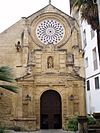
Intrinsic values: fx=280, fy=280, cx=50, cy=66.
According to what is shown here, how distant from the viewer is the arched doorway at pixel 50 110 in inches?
1030

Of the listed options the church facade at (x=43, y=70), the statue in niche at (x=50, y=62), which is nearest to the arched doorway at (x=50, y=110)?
the church facade at (x=43, y=70)

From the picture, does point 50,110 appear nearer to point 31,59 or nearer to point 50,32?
point 31,59

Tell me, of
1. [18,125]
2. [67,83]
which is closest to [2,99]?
[18,125]

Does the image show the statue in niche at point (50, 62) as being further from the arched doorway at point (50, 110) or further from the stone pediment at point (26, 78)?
the arched doorway at point (50, 110)

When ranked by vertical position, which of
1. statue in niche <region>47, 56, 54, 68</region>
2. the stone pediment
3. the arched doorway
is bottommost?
the arched doorway

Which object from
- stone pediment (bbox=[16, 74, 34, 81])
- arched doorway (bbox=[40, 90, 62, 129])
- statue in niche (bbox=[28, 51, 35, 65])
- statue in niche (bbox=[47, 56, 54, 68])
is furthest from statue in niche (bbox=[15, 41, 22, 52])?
arched doorway (bbox=[40, 90, 62, 129])

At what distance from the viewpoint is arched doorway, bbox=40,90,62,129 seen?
1030 inches

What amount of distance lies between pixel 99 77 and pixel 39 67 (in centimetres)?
633

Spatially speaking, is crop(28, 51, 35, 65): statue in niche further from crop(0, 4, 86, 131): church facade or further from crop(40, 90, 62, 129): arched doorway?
crop(40, 90, 62, 129): arched doorway

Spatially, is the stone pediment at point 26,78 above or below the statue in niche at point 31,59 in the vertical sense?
below

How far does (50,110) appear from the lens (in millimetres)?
26703

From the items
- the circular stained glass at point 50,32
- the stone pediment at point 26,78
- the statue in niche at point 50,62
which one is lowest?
the stone pediment at point 26,78

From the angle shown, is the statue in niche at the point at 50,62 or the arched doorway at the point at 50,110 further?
the statue in niche at the point at 50,62

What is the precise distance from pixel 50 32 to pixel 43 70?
4071 millimetres
